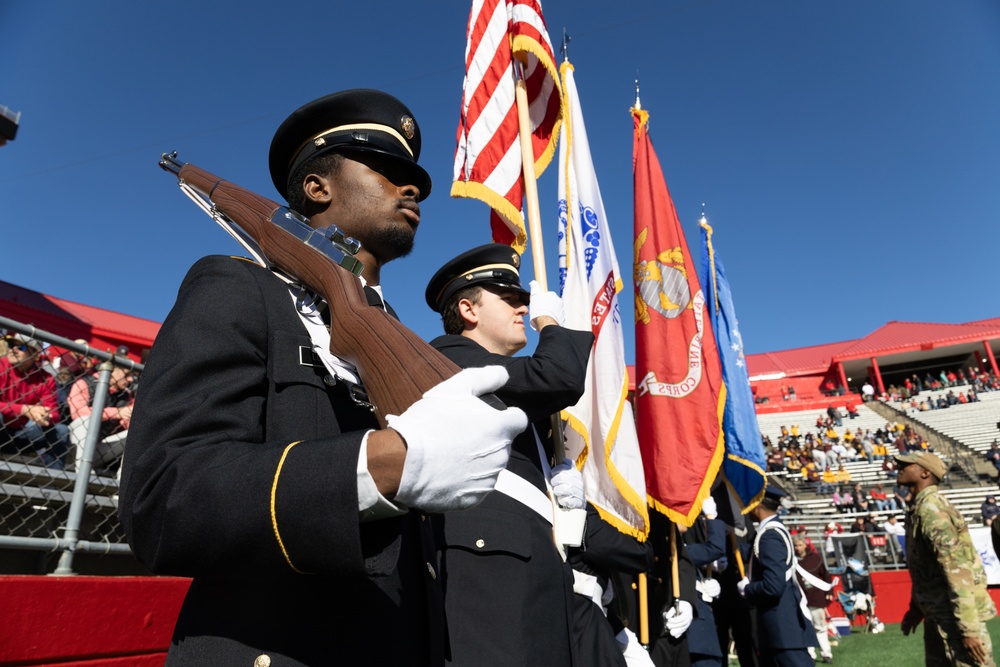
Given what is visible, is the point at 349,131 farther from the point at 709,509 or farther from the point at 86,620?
the point at 709,509

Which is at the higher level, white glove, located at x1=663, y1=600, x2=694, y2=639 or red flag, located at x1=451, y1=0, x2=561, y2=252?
red flag, located at x1=451, y1=0, x2=561, y2=252

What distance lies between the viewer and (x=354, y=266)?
1.25 metres

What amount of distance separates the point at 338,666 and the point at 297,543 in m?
A: 0.27

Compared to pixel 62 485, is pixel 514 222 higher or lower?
higher

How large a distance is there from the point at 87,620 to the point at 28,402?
5.37 ft

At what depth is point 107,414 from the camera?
386 centimetres

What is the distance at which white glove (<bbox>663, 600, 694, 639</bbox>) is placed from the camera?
4.82m

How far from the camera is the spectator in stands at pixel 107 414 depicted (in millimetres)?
3590

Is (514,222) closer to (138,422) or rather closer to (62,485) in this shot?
(62,485)

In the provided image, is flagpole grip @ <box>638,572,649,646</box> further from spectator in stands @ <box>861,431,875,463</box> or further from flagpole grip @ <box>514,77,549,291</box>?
spectator in stands @ <box>861,431,875,463</box>

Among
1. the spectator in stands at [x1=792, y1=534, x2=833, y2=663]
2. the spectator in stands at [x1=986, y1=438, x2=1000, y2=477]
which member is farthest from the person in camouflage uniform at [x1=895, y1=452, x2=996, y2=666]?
the spectator in stands at [x1=986, y1=438, x2=1000, y2=477]

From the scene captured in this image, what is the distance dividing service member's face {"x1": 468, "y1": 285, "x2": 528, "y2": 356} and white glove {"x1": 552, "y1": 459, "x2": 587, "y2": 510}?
632 millimetres

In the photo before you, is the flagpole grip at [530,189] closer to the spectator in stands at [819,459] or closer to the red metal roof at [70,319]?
the red metal roof at [70,319]

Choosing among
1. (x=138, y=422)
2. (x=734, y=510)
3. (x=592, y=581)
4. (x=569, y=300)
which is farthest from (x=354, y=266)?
(x=734, y=510)
